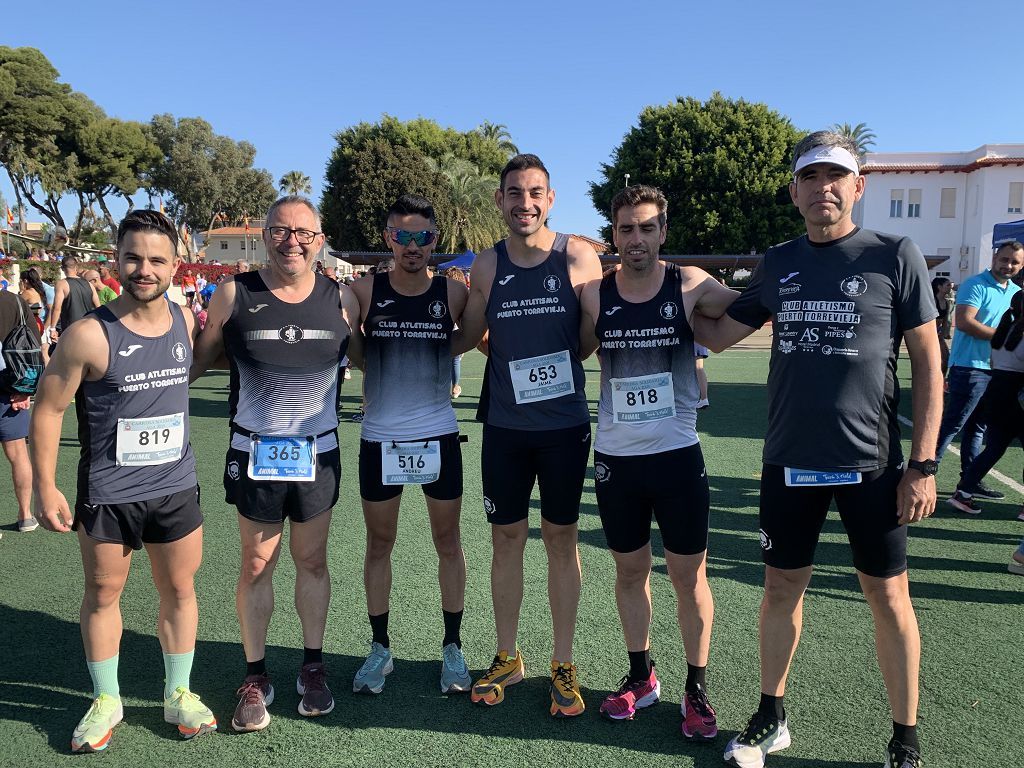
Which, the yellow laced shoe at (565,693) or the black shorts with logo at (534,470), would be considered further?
the black shorts with logo at (534,470)

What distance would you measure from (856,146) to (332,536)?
4.16m

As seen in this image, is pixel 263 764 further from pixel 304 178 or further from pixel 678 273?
pixel 304 178

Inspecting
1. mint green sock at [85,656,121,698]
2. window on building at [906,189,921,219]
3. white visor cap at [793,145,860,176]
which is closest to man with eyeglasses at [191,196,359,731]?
mint green sock at [85,656,121,698]

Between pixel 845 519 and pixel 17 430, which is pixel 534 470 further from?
pixel 17 430

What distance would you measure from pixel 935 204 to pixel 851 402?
55.6 meters

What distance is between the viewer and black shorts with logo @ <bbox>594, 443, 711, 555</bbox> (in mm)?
2924

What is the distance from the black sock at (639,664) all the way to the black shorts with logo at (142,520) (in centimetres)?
193

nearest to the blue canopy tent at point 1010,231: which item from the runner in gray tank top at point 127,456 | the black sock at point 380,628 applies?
the black sock at point 380,628

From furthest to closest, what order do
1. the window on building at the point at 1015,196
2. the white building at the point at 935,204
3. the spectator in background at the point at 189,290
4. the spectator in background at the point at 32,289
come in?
the white building at the point at 935,204
the window on building at the point at 1015,196
the spectator in background at the point at 189,290
the spectator in background at the point at 32,289

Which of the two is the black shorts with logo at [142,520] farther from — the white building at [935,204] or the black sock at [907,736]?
the white building at [935,204]

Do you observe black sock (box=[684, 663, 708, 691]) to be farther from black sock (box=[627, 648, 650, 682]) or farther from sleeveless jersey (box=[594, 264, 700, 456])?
sleeveless jersey (box=[594, 264, 700, 456])

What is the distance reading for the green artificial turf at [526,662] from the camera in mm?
2795

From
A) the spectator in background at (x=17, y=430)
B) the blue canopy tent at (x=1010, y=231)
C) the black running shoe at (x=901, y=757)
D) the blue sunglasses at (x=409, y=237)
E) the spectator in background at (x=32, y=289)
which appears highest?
the blue canopy tent at (x=1010, y=231)

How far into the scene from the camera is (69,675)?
3.35 m
